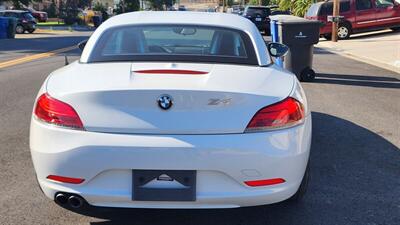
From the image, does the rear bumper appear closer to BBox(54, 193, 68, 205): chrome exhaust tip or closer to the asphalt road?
BBox(54, 193, 68, 205): chrome exhaust tip

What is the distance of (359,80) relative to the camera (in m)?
12.0

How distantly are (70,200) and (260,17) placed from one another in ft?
95.7

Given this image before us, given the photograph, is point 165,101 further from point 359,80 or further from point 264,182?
point 359,80

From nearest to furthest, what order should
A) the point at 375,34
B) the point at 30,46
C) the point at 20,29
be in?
the point at 30,46 < the point at 375,34 < the point at 20,29

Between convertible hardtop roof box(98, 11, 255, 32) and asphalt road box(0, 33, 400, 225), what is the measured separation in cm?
157

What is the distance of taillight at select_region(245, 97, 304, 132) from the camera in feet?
10.9

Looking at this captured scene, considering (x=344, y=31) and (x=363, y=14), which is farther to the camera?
(x=344, y=31)

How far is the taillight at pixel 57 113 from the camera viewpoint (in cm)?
333

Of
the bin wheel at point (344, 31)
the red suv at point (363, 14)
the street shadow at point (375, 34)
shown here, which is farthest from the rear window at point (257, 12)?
the bin wheel at point (344, 31)

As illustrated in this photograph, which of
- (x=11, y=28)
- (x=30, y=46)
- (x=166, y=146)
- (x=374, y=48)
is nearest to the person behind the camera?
(x=166, y=146)

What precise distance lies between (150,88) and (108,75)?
1.33 feet

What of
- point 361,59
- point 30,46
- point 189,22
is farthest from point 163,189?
point 30,46

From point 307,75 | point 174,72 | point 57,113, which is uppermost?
point 174,72

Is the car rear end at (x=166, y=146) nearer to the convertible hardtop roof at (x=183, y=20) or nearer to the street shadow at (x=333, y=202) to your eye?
the street shadow at (x=333, y=202)
